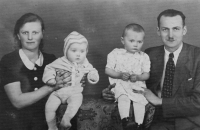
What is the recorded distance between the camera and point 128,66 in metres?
2.58

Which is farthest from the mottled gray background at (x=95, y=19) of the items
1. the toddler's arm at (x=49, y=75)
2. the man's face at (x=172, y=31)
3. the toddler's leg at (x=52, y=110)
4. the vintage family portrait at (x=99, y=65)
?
the toddler's leg at (x=52, y=110)

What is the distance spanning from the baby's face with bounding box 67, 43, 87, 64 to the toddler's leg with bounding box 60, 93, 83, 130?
333 millimetres

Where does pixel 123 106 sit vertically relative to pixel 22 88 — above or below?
below

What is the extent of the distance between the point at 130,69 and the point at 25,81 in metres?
0.97

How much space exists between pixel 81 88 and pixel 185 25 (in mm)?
1161

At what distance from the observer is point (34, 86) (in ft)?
8.46

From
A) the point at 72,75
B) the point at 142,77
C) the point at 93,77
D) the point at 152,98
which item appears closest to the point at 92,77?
the point at 93,77

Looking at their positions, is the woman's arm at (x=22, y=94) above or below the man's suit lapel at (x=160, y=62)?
below

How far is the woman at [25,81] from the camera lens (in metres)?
2.56

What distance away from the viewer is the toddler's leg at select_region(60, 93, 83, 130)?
2.46 m

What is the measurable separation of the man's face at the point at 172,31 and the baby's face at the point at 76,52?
2.47 feet

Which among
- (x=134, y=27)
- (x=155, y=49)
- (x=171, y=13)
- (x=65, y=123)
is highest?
(x=171, y=13)

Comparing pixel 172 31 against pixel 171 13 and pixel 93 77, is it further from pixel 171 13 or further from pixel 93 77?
pixel 93 77

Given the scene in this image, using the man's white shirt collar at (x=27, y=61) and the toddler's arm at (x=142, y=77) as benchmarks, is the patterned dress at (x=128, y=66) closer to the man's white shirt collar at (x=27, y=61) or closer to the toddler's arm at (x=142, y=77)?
the toddler's arm at (x=142, y=77)
